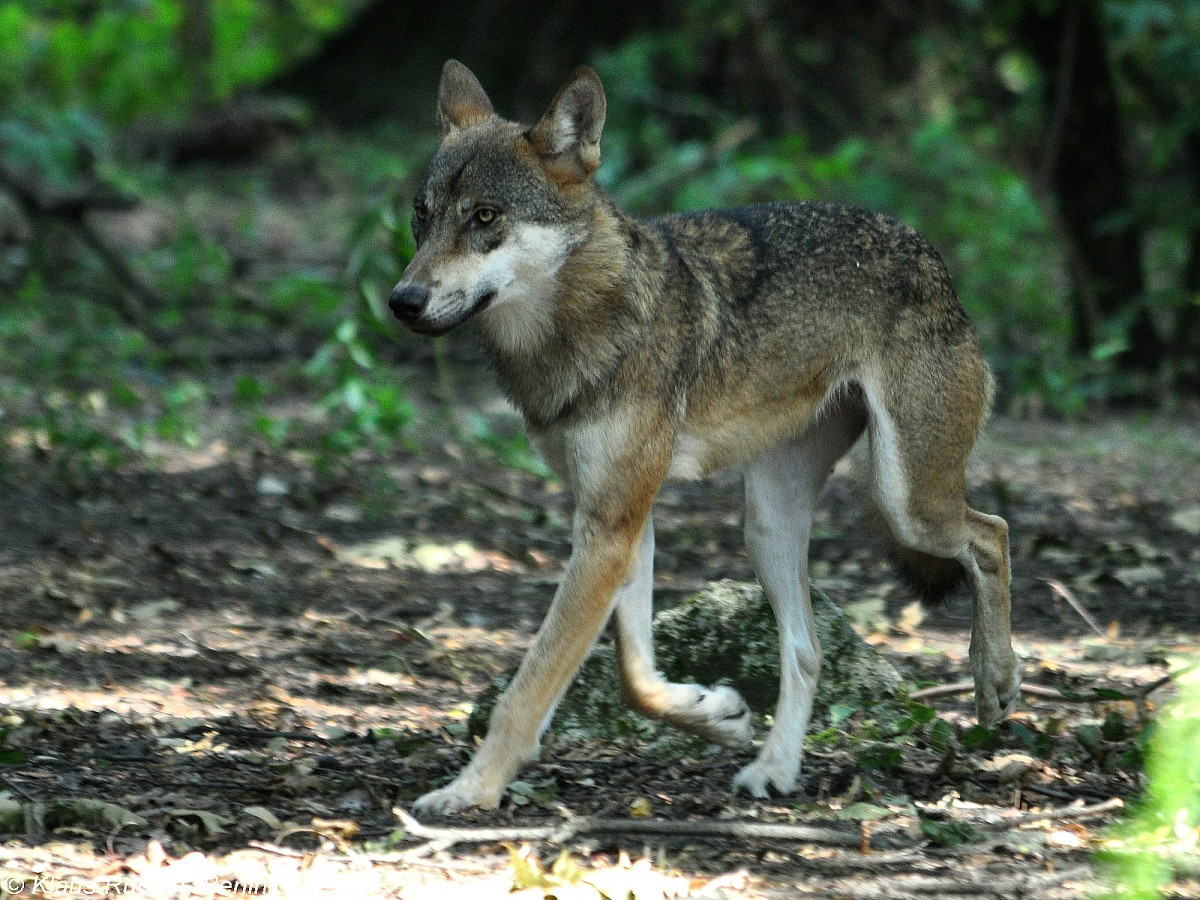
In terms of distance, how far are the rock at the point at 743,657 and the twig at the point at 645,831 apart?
107 centimetres

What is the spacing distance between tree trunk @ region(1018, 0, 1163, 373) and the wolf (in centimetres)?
575

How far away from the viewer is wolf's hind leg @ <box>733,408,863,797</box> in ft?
15.1

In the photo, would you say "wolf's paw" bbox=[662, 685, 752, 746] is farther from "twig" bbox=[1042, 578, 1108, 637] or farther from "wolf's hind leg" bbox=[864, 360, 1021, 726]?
"twig" bbox=[1042, 578, 1108, 637]

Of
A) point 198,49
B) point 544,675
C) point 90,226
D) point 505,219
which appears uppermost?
point 198,49

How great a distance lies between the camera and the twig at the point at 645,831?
155 inches

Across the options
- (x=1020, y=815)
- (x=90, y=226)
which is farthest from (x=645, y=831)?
(x=90, y=226)

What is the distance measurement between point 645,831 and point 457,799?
0.57 m

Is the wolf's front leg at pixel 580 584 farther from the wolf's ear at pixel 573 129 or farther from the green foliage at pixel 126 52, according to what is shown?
the green foliage at pixel 126 52

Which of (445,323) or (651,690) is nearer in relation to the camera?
(445,323)

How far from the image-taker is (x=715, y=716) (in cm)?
466

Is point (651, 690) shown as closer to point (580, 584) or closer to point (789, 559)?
point (580, 584)

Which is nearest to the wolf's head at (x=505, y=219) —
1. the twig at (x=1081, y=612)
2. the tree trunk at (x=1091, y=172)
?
the twig at (x=1081, y=612)

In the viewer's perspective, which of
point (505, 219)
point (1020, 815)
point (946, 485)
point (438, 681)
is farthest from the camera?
point (438, 681)

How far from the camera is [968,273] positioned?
1317cm
